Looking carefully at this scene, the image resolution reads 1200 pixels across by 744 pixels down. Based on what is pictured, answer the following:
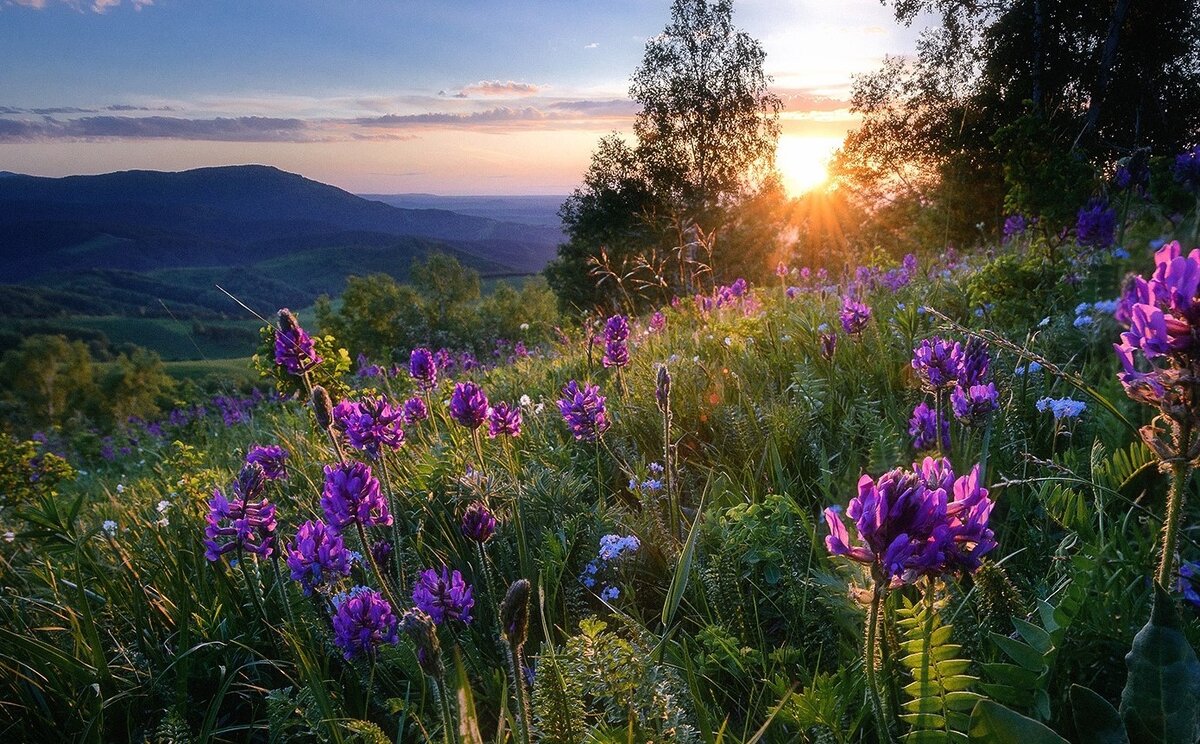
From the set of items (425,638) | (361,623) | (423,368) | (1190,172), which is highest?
(1190,172)

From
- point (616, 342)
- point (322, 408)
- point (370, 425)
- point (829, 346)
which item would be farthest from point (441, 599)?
point (829, 346)

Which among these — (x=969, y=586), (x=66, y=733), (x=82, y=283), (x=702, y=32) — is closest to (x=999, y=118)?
(x=702, y=32)

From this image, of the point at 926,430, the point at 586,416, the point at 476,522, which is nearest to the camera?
the point at 476,522

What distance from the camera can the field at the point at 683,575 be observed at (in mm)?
1253

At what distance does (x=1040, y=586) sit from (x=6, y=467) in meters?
7.18

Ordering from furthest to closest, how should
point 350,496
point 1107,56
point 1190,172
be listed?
point 1107,56 < point 1190,172 < point 350,496

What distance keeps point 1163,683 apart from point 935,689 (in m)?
0.34

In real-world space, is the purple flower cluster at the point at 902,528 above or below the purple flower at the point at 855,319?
above

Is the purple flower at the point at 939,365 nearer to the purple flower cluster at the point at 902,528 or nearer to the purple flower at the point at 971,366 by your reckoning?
the purple flower at the point at 971,366

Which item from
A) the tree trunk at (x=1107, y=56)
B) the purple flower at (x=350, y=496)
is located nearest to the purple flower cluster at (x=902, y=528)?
the purple flower at (x=350, y=496)

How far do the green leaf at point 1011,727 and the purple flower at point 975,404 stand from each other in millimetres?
1284

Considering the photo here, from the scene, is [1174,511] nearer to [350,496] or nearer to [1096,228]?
[350,496]

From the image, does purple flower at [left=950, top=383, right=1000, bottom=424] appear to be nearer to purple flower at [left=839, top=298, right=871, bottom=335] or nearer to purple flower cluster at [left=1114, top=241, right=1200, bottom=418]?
purple flower cluster at [left=1114, top=241, right=1200, bottom=418]

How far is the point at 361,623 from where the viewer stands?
73.8 inches
